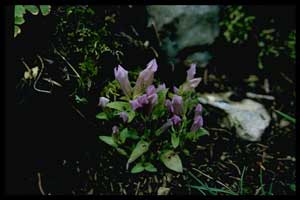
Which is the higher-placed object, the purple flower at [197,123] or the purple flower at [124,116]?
the purple flower at [124,116]

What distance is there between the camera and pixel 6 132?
7.17 feet

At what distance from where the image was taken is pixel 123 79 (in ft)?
6.76

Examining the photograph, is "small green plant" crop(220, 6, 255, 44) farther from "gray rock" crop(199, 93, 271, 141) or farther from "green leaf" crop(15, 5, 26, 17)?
"green leaf" crop(15, 5, 26, 17)

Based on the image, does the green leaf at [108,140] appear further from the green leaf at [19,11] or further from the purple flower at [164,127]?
the green leaf at [19,11]

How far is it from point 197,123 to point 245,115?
1.79ft

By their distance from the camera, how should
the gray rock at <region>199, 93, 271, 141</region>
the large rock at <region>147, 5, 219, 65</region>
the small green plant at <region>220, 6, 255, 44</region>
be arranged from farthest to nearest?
the small green plant at <region>220, 6, 255, 44</region>
the large rock at <region>147, 5, 219, 65</region>
the gray rock at <region>199, 93, 271, 141</region>

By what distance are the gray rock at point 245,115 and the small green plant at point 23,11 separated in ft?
2.99

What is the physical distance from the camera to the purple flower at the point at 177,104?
202 centimetres

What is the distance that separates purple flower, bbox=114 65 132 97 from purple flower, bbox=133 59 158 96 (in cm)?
3

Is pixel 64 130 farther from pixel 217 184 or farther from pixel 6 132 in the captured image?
pixel 217 184

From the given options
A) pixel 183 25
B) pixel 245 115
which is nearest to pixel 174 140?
pixel 245 115

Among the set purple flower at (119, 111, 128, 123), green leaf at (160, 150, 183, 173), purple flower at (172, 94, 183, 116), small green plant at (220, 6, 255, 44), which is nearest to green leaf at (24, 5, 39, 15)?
purple flower at (119, 111, 128, 123)

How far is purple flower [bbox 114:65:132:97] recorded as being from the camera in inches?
80.3

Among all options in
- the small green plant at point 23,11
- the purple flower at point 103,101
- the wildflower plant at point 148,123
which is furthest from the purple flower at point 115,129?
the small green plant at point 23,11
